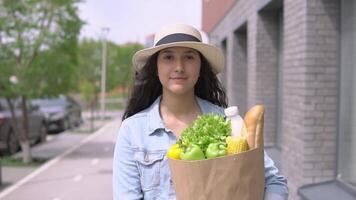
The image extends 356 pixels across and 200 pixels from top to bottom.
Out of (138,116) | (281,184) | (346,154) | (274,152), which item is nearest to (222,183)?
(281,184)

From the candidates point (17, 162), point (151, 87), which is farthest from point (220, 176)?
point (17, 162)

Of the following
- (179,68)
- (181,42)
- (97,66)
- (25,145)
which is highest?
(97,66)

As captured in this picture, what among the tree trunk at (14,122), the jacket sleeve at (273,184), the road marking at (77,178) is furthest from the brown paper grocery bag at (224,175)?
the tree trunk at (14,122)

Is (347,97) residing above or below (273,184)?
above

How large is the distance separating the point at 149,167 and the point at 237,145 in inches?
19.1

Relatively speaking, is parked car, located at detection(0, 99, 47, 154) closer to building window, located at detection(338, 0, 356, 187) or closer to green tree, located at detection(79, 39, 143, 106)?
building window, located at detection(338, 0, 356, 187)

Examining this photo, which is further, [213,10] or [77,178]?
[213,10]

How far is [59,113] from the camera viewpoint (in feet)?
78.8

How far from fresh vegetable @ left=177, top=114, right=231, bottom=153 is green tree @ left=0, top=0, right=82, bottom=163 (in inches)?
467

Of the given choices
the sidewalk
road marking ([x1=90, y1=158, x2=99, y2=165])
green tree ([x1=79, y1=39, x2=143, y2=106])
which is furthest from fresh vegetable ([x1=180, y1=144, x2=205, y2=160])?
green tree ([x1=79, y1=39, x2=143, y2=106])

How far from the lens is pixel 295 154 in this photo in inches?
221

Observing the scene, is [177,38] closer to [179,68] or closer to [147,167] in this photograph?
[179,68]

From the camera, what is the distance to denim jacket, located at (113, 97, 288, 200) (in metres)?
2.32

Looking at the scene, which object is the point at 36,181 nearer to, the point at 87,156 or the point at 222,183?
the point at 87,156
